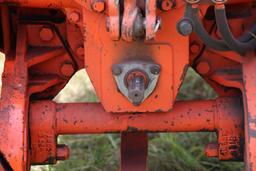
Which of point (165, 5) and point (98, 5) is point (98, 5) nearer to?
point (98, 5)

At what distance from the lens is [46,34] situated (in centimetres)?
261

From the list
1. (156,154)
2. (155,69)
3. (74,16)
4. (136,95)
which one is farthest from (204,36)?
(156,154)

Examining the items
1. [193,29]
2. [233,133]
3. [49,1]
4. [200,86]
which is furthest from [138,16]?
[200,86]

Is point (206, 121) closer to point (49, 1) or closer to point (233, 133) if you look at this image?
point (233, 133)

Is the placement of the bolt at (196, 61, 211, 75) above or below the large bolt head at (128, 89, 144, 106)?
above

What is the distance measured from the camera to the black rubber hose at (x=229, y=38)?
2161mm

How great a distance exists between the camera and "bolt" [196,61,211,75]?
260 cm

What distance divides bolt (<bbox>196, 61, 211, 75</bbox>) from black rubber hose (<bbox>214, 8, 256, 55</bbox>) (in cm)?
19

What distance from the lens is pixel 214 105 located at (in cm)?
246

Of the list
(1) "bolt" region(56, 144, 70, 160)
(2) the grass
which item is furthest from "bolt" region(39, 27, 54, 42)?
(2) the grass

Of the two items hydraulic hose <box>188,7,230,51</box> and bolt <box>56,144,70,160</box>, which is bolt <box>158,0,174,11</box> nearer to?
hydraulic hose <box>188,7,230,51</box>

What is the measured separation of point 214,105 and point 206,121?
66 mm

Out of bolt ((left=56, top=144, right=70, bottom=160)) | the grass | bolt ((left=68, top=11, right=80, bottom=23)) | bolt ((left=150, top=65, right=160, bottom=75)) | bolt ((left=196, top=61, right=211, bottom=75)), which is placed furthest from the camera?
the grass

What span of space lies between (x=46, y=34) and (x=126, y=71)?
47cm
